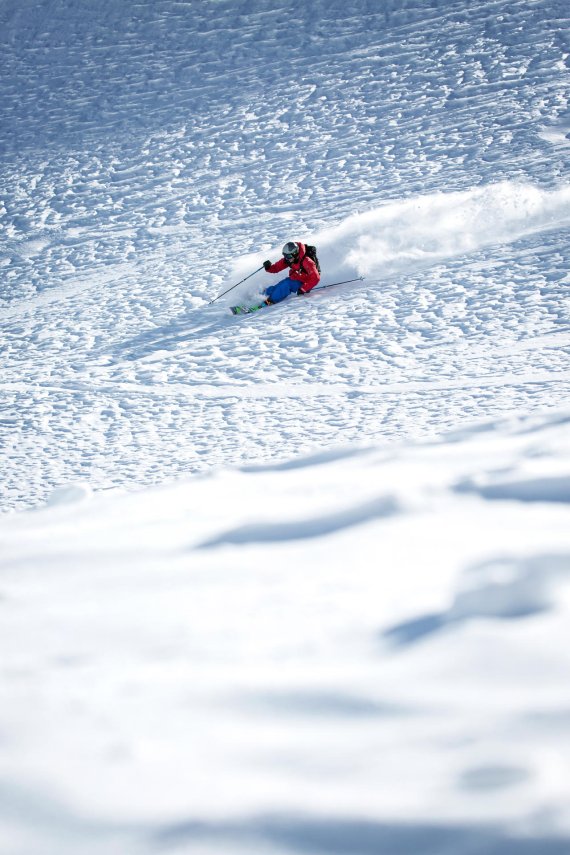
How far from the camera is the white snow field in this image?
1409 mm

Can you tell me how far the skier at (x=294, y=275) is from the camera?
653 cm

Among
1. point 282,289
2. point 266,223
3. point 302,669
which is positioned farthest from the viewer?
point 266,223

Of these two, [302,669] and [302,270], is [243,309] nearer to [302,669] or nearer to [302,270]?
[302,270]

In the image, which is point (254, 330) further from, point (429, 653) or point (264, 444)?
point (429, 653)

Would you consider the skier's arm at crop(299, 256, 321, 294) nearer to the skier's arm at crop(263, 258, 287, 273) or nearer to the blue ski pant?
the blue ski pant

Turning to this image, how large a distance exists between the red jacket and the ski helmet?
0.05 m

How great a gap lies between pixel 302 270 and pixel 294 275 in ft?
0.24

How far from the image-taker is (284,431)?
4.81 m

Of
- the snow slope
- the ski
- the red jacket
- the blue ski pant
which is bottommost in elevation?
the snow slope

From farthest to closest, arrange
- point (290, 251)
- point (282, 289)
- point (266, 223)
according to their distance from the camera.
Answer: point (266, 223)
point (282, 289)
point (290, 251)

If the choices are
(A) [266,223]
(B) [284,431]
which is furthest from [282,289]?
(B) [284,431]

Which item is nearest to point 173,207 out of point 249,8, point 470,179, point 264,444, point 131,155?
point 131,155

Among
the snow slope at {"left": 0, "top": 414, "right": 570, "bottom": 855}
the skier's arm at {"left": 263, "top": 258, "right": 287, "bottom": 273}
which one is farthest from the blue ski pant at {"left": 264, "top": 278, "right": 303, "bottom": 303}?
the snow slope at {"left": 0, "top": 414, "right": 570, "bottom": 855}

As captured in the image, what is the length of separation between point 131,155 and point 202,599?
9.07 m
